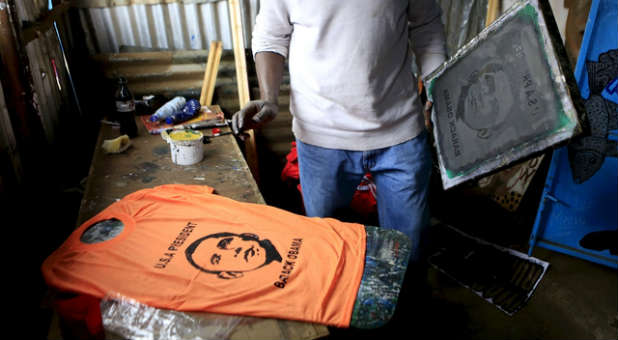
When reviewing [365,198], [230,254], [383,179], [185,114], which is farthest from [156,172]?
[365,198]

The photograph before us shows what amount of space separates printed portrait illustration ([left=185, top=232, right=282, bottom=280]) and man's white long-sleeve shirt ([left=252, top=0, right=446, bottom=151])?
542mm

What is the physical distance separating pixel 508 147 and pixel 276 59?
0.93 meters

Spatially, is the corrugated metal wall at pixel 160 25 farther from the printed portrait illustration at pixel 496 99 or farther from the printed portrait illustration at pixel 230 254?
the printed portrait illustration at pixel 230 254

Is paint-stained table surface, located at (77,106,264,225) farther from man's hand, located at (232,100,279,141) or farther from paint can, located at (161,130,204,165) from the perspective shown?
man's hand, located at (232,100,279,141)

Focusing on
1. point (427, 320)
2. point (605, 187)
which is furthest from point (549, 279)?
point (427, 320)

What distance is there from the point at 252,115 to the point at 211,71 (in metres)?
1.90

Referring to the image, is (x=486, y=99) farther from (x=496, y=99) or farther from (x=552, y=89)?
(x=552, y=89)

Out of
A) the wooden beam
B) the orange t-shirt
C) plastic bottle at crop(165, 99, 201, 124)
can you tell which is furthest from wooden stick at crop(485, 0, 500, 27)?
the wooden beam

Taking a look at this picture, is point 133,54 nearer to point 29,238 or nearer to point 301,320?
point 29,238

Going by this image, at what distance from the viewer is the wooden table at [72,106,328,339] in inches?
65.2

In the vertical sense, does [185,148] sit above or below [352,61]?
below

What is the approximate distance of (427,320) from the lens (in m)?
2.17

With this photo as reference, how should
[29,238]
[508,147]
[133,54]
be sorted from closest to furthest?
[508,147] → [29,238] → [133,54]

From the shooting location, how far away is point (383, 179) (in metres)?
1.60
